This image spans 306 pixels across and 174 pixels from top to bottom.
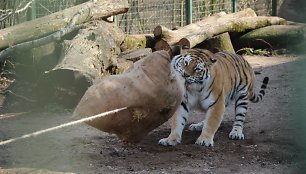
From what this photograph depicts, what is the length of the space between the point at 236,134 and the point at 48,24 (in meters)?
2.32

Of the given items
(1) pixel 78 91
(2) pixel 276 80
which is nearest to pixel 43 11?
(1) pixel 78 91

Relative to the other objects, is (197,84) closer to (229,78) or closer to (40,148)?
(229,78)

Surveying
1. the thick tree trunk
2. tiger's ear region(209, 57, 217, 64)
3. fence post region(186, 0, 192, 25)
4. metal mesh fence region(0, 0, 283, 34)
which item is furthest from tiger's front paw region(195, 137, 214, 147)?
fence post region(186, 0, 192, 25)

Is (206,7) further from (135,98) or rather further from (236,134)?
(135,98)

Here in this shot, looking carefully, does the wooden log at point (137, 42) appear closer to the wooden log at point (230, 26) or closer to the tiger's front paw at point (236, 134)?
the wooden log at point (230, 26)

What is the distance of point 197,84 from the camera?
3.54 meters

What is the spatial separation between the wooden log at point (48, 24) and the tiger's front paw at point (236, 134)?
191 cm

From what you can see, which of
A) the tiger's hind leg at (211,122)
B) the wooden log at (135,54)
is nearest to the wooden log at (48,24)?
the wooden log at (135,54)

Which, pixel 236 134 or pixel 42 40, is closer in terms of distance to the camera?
pixel 42 40

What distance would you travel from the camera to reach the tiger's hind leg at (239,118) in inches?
142

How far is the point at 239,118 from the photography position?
377 centimetres

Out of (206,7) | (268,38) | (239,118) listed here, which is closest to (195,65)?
(239,118)

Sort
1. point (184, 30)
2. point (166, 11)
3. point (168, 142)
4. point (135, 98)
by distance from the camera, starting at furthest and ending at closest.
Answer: point (166, 11) → point (184, 30) → point (168, 142) → point (135, 98)

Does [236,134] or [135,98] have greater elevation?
[135,98]
